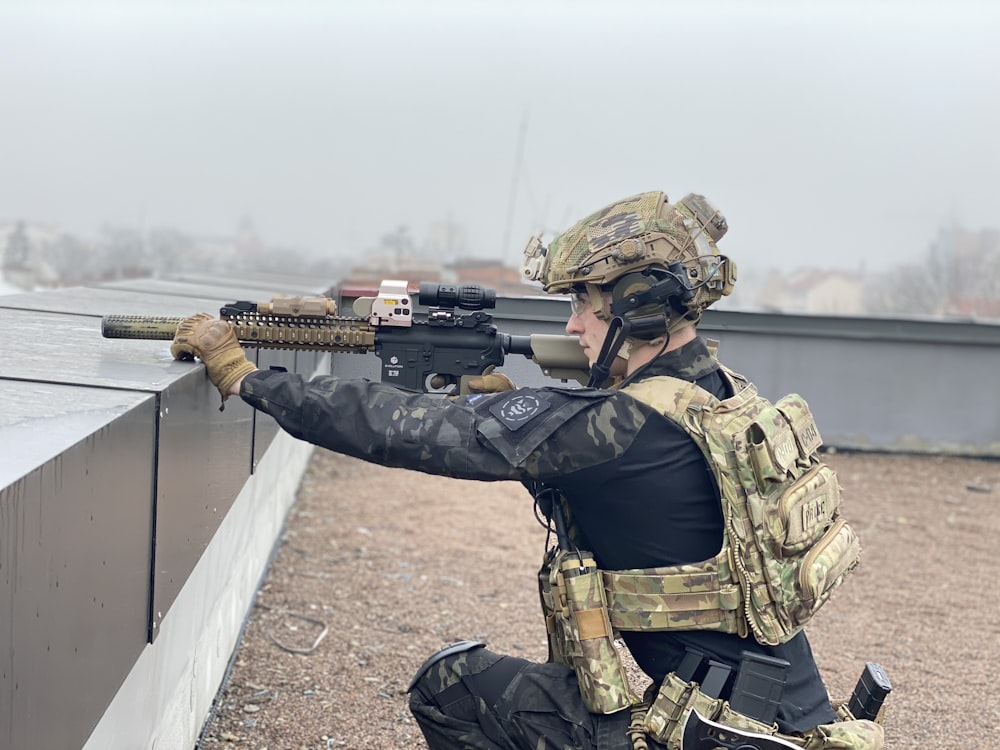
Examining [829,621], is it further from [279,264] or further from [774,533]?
[279,264]

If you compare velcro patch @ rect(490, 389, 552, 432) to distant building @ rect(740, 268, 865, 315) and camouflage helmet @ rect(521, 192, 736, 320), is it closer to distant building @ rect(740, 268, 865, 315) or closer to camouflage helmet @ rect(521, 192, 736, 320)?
camouflage helmet @ rect(521, 192, 736, 320)

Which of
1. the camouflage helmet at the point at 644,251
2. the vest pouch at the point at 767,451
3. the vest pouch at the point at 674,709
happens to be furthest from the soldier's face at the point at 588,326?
the vest pouch at the point at 674,709

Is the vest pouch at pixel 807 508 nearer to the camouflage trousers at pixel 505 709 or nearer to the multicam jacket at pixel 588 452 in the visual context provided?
the multicam jacket at pixel 588 452

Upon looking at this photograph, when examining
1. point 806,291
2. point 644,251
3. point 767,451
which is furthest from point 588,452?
point 806,291

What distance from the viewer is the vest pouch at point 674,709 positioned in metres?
2.58

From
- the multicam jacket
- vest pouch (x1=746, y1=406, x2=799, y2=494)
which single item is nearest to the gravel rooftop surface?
the multicam jacket

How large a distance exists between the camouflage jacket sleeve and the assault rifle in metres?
0.47

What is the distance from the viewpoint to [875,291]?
14.3m

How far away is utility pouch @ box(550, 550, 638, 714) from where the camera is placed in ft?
8.65

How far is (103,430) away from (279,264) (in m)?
16.8

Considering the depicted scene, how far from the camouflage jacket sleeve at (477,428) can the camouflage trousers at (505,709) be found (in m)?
0.67

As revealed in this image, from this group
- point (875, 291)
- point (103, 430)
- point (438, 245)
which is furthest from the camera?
point (438, 245)

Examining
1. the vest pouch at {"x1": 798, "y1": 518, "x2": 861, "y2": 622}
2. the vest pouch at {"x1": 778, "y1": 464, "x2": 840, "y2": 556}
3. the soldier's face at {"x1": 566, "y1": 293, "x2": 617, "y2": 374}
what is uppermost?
the soldier's face at {"x1": 566, "y1": 293, "x2": 617, "y2": 374}

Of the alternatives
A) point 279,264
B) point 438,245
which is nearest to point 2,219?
point 279,264
